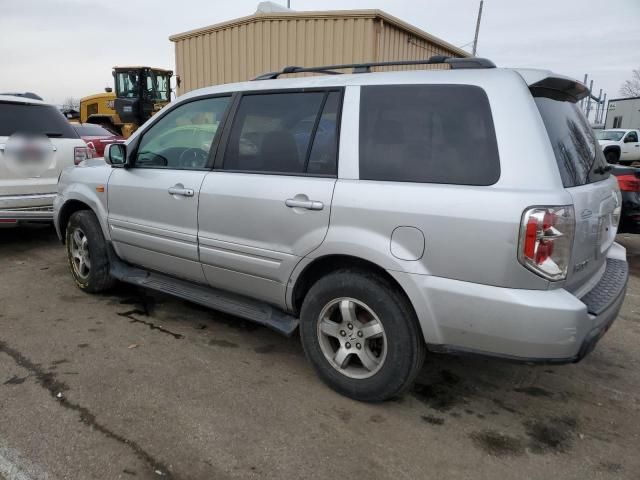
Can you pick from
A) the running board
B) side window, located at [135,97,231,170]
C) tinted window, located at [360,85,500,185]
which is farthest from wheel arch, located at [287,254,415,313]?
side window, located at [135,97,231,170]

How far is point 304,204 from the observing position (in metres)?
2.86

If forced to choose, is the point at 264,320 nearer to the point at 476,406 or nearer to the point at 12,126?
the point at 476,406

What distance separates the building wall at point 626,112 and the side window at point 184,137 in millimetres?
27709

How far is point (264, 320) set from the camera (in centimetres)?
322

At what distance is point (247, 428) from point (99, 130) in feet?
31.0

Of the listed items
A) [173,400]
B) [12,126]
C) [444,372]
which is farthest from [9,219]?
[444,372]

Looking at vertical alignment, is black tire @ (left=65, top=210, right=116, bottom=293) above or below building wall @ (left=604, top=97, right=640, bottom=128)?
below

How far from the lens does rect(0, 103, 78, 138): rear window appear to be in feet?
18.4

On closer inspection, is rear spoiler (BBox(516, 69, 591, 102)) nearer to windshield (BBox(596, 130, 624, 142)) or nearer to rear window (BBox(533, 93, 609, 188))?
rear window (BBox(533, 93, 609, 188))

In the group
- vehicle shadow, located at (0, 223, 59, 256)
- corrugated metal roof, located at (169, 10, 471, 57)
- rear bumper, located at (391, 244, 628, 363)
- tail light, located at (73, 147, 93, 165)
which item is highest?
corrugated metal roof, located at (169, 10, 471, 57)

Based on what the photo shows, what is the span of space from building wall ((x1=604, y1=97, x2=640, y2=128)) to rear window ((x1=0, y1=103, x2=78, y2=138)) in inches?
1072

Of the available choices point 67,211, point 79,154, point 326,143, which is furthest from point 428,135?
point 79,154

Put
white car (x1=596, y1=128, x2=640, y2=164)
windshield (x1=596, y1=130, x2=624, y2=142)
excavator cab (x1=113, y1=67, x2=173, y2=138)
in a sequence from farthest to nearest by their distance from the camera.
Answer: windshield (x1=596, y1=130, x2=624, y2=142) → white car (x1=596, y1=128, x2=640, y2=164) → excavator cab (x1=113, y1=67, x2=173, y2=138)

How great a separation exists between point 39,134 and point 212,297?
3727 millimetres
